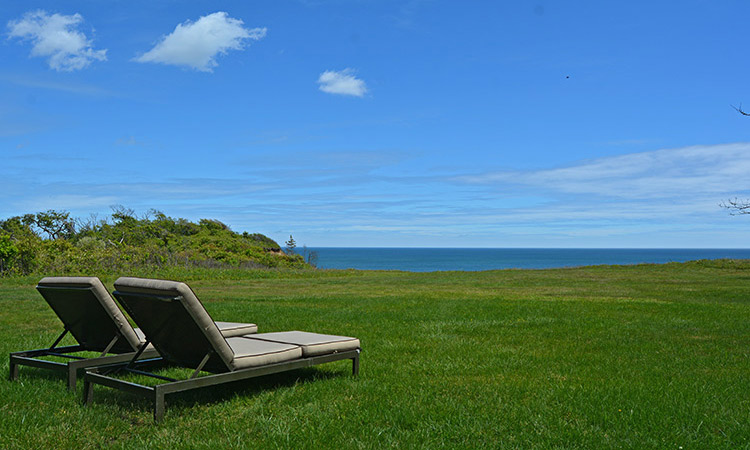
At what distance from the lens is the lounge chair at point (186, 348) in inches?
207

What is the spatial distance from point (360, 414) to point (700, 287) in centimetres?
2008

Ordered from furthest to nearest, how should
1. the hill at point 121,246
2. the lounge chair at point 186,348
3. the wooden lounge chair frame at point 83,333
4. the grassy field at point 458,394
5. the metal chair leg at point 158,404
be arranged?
1. the hill at point 121,246
2. the wooden lounge chair frame at point 83,333
3. the lounge chair at point 186,348
4. the metal chair leg at point 158,404
5. the grassy field at point 458,394

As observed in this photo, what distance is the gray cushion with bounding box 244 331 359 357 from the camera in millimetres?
6438

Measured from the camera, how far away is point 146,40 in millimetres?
17203

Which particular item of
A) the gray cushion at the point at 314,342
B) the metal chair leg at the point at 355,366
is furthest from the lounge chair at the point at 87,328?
the metal chair leg at the point at 355,366

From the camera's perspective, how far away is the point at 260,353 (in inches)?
235

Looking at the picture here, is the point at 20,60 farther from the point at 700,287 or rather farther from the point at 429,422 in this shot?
the point at 700,287

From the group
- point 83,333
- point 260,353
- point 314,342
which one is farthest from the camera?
point 83,333

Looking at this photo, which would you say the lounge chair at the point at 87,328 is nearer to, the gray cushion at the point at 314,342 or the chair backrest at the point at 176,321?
the chair backrest at the point at 176,321

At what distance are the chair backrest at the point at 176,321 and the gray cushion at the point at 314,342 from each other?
3.21 feet

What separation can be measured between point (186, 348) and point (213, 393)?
697mm

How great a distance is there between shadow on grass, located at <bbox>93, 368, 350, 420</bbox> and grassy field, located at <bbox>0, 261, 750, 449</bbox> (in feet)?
0.09

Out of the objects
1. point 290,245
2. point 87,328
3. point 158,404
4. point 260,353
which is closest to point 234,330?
point 87,328

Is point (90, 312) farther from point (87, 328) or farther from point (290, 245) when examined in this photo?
point (290, 245)
